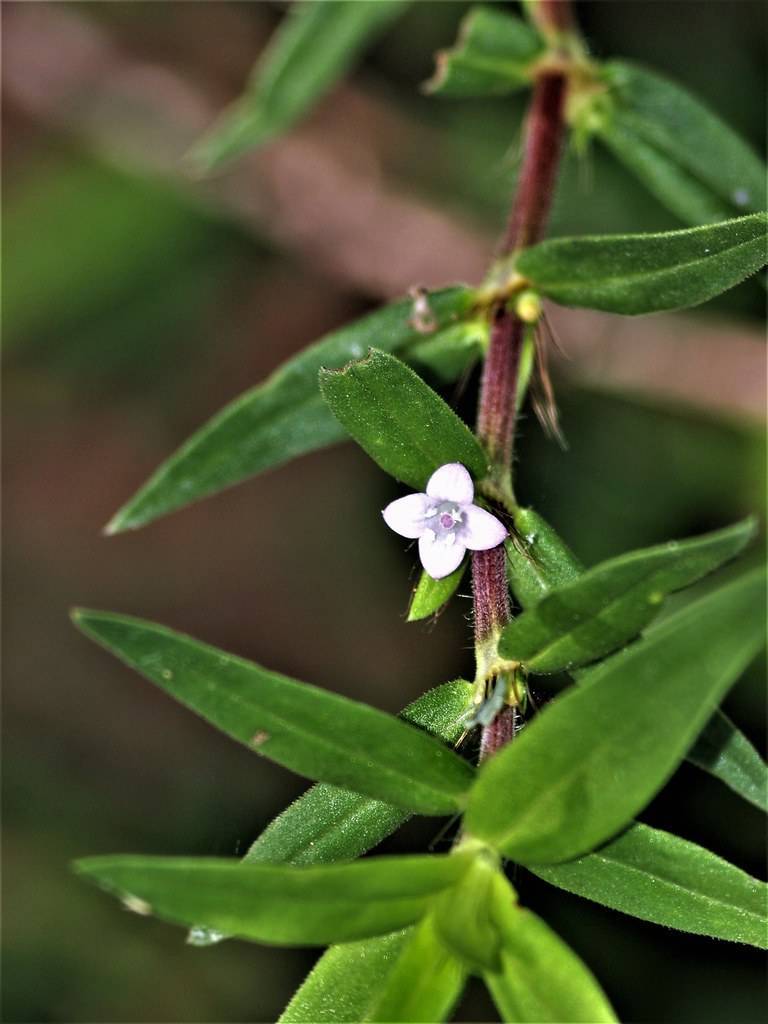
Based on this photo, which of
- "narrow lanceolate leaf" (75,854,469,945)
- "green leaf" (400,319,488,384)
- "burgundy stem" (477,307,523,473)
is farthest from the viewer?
"green leaf" (400,319,488,384)

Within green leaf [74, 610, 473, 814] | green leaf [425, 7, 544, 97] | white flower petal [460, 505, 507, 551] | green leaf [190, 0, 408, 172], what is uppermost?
green leaf [190, 0, 408, 172]

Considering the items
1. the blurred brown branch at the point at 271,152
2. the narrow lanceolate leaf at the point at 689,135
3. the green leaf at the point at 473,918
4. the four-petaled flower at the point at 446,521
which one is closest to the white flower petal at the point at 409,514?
the four-petaled flower at the point at 446,521

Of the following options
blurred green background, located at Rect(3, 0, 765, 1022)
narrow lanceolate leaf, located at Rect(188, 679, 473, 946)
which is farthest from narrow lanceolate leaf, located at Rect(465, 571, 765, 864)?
blurred green background, located at Rect(3, 0, 765, 1022)

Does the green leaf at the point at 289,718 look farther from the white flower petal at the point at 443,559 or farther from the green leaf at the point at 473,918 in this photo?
the white flower petal at the point at 443,559

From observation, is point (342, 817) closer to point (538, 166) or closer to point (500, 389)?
point (500, 389)

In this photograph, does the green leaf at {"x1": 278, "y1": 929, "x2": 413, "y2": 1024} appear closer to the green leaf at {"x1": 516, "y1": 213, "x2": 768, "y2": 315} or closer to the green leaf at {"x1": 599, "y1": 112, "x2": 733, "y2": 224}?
the green leaf at {"x1": 516, "y1": 213, "x2": 768, "y2": 315}

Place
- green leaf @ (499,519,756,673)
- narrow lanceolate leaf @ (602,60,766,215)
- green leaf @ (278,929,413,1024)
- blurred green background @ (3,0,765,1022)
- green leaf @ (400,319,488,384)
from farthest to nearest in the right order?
1. blurred green background @ (3,0,765,1022)
2. narrow lanceolate leaf @ (602,60,766,215)
3. green leaf @ (400,319,488,384)
4. green leaf @ (278,929,413,1024)
5. green leaf @ (499,519,756,673)

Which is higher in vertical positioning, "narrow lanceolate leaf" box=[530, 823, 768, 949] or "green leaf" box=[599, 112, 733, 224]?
"green leaf" box=[599, 112, 733, 224]

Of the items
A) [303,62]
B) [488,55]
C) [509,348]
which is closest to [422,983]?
[509,348]
